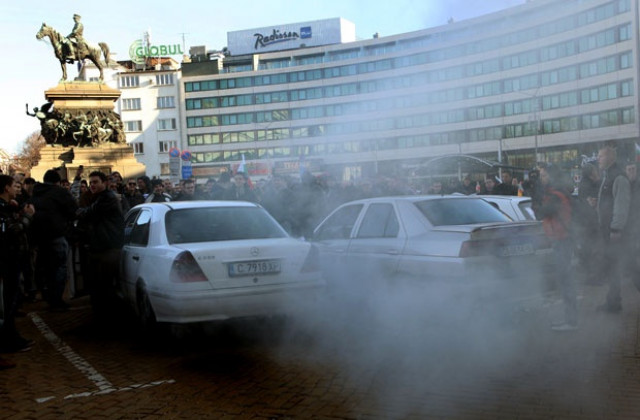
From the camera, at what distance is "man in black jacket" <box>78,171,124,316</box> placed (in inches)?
301

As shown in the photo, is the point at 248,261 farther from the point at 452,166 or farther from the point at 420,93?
the point at 452,166

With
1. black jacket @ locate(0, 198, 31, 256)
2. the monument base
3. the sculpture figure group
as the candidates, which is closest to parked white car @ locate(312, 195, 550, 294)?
black jacket @ locate(0, 198, 31, 256)

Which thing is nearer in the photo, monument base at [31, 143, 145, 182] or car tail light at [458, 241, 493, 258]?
car tail light at [458, 241, 493, 258]

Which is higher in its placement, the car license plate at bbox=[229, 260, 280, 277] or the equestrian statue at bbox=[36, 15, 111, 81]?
the equestrian statue at bbox=[36, 15, 111, 81]

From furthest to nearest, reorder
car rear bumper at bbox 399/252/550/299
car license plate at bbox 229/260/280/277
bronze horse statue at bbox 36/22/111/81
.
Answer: bronze horse statue at bbox 36/22/111/81 → car license plate at bbox 229/260/280/277 → car rear bumper at bbox 399/252/550/299

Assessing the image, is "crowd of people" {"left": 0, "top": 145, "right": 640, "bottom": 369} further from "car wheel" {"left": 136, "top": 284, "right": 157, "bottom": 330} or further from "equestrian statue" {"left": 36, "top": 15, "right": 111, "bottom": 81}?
"equestrian statue" {"left": 36, "top": 15, "right": 111, "bottom": 81}

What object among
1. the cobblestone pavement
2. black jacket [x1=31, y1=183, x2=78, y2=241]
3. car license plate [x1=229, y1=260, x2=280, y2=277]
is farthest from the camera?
black jacket [x1=31, y1=183, x2=78, y2=241]

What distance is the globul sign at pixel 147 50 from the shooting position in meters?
87.4

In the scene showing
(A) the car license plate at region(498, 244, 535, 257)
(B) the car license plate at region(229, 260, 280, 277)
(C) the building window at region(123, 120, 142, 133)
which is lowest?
(B) the car license plate at region(229, 260, 280, 277)

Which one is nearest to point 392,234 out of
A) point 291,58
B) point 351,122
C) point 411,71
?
point 411,71

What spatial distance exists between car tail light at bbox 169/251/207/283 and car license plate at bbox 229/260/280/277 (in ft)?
0.92

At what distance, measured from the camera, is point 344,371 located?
4.91 meters

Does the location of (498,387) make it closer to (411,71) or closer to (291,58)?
(411,71)

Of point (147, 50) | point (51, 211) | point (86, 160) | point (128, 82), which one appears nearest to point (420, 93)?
point (51, 211)
